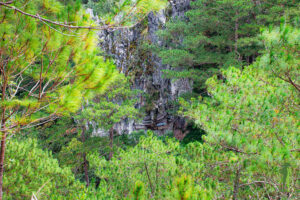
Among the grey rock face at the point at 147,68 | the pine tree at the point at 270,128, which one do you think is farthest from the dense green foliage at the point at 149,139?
the grey rock face at the point at 147,68

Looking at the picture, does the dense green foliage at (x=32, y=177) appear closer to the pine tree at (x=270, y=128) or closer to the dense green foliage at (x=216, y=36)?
the pine tree at (x=270, y=128)

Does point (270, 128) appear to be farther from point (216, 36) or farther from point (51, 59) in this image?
point (216, 36)

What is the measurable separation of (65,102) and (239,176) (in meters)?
2.18

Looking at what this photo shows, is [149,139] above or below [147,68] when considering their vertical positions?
below

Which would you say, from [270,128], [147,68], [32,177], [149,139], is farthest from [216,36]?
[32,177]

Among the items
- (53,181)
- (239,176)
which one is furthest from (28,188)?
(239,176)

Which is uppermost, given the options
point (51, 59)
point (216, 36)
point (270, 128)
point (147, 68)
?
point (216, 36)

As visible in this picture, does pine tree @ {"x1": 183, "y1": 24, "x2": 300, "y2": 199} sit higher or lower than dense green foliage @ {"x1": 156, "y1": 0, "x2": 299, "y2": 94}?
lower

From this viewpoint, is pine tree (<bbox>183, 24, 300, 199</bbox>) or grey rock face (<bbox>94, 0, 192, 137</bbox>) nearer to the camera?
pine tree (<bbox>183, 24, 300, 199</bbox>)

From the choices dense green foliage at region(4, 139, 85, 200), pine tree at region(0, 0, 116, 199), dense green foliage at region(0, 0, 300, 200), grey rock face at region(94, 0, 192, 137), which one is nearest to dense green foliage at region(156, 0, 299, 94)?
grey rock face at region(94, 0, 192, 137)

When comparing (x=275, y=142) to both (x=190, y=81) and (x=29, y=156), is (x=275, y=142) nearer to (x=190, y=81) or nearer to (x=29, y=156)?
(x=29, y=156)

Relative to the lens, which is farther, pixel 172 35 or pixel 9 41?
pixel 172 35

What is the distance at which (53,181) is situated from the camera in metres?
3.38

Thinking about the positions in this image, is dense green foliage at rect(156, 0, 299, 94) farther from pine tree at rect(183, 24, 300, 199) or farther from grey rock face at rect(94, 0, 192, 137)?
pine tree at rect(183, 24, 300, 199)
